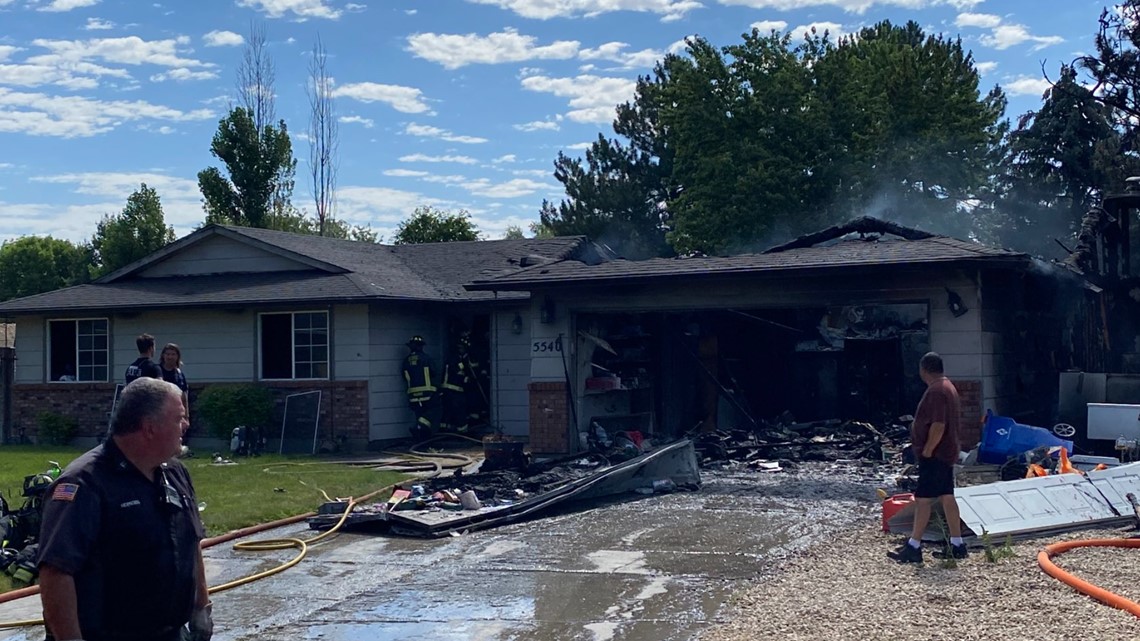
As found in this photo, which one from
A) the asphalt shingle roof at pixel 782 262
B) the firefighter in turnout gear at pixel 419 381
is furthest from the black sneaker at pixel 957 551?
the firefighter in turnout gear at pixel 419 381

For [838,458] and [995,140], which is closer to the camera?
[838,458]

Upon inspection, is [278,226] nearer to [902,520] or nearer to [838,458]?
[838,458]

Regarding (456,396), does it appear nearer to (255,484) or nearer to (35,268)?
(255,484)

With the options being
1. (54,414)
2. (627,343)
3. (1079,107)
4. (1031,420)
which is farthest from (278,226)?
(1031,420)

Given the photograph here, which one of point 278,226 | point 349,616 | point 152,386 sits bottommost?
point 349,616

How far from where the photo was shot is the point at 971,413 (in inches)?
593

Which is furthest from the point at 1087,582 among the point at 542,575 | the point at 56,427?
the point at 56,427

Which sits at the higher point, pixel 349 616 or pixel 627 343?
pixel 627 343

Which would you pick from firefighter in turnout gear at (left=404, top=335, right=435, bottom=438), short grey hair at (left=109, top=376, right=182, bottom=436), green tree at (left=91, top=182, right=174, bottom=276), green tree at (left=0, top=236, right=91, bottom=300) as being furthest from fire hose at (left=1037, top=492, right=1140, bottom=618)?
green tree at (left=0, top=236, right=91, bottom=300)

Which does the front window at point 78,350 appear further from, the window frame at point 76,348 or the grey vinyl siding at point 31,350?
the grey vinyl siding at point 31,350

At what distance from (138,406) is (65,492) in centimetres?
37

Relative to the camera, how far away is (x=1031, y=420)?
16922 mm

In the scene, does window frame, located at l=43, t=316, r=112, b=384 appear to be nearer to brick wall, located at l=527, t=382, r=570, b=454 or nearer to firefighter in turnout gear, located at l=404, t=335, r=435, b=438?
firefighter in turnout gear, located at l=404, t=335, r=435, b=438

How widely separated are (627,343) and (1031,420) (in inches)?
258
